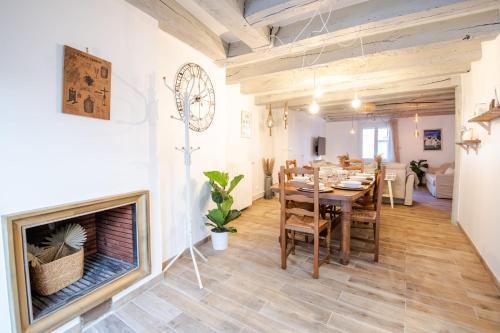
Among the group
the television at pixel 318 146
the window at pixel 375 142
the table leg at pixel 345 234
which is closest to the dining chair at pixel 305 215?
the table leg at pixel 345 234

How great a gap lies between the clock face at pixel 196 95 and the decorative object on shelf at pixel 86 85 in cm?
90

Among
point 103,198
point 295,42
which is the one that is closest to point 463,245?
point 295,42

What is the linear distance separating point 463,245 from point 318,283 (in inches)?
85.0

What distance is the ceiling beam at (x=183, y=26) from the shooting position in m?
1.93

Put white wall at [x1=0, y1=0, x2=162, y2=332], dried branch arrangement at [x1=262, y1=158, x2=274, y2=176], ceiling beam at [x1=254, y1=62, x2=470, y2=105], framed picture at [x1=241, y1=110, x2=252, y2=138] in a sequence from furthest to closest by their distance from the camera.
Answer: dried branch arrangement at [x1=262, y1=158, x2=274, y2=176], framed picture at [x1=241, y1=110, x2=252, y2=138], ceiling beam at [x1=254, y1=62, x2=470, y2=105], white wall at [x1=0, y1=0, x2=162, y2=332]

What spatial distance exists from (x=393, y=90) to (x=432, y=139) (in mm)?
5102

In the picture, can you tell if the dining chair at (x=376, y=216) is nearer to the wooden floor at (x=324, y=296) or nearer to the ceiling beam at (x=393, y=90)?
the wooden floor at (x=324, y=296)

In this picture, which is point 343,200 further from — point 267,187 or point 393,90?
point 267,187

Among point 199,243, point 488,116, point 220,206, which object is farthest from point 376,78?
point 199,243

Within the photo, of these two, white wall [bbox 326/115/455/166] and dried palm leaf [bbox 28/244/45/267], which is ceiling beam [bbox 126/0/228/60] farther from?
white wall [bbox 326/115/455/166]

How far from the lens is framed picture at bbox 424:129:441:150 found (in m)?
7.87

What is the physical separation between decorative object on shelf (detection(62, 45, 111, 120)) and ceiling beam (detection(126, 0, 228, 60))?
0.64 m

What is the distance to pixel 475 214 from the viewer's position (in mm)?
2779

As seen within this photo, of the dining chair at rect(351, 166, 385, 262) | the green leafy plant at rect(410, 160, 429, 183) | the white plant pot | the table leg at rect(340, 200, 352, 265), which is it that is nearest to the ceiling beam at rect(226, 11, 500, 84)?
the dining chair at rect(351, 166, 385, 262)
